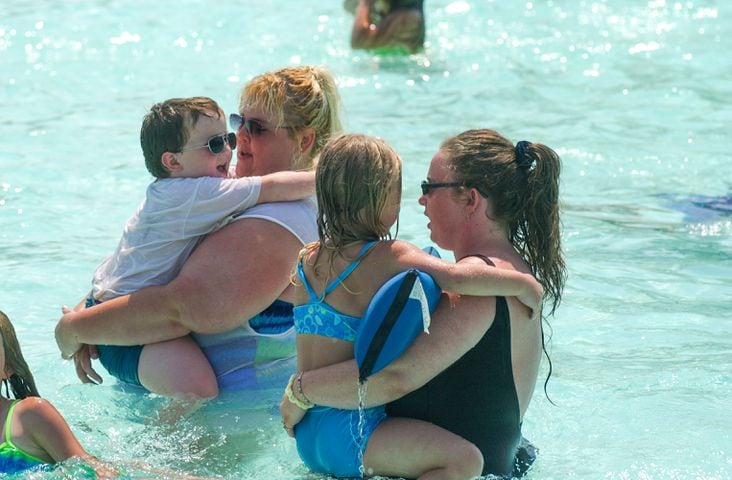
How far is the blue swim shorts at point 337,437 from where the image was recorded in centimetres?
352

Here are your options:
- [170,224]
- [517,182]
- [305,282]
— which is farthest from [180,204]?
[517,182]

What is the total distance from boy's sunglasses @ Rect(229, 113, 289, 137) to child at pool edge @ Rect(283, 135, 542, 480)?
0.86m

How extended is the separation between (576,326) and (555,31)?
7.54 meters

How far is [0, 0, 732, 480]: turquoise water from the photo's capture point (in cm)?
434

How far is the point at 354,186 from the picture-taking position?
3406 mm

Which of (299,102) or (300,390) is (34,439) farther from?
(299,102)

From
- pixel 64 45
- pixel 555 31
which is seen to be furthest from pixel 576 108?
pixel 64 45

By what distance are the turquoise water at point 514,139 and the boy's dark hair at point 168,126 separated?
3.20 ft

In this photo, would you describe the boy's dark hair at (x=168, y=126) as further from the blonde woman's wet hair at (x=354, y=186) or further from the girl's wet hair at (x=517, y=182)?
the girl's wet hair at (x=517, y=182)

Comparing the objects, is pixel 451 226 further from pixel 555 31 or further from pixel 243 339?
pixel 555 31

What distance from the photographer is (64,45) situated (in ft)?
39.0

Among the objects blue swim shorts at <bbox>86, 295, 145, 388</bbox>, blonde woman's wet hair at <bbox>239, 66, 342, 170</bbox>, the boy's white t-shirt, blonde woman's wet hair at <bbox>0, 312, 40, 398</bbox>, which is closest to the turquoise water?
blue swim shorts at <bbox>86, 295, 145, 388</bbox>

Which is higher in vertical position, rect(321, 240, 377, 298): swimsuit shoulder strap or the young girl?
rect(321, 240, 377, 298): swimsuit shoulder strap

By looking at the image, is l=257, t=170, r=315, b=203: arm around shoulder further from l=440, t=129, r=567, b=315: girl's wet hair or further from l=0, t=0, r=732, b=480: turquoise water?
l=0, t=0, r=732, b=480: turquoise water
